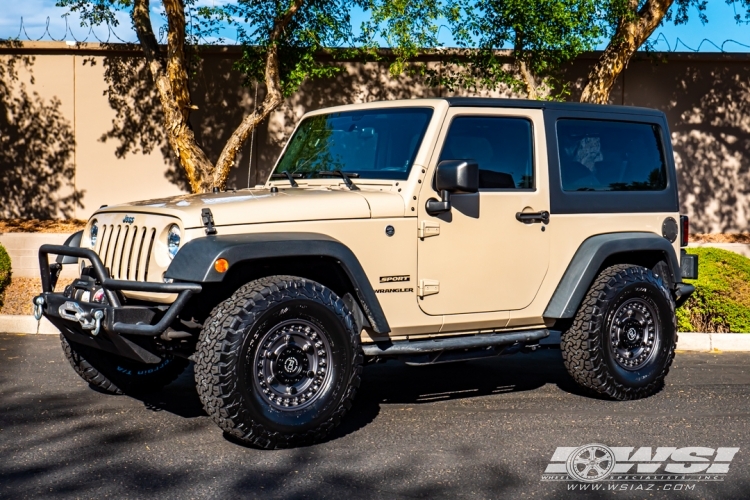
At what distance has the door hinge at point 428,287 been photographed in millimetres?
5809

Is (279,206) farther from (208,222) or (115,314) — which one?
(115,314)

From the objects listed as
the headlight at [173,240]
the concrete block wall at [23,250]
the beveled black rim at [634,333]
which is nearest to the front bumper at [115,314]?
the headlight at [173,240]

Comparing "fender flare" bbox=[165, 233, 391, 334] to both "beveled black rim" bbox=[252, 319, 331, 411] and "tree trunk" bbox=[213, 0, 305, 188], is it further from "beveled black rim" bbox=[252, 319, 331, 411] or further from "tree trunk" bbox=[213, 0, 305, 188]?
"tree trunk" bbox=[213, 0, 305, 188]

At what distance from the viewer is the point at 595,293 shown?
643 centimetres

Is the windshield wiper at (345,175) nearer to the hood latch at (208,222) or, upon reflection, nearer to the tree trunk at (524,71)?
the hood latch at (208,222)

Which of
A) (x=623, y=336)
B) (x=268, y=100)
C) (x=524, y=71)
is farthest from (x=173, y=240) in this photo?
(x=524, y=71)

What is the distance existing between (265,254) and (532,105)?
249 cm

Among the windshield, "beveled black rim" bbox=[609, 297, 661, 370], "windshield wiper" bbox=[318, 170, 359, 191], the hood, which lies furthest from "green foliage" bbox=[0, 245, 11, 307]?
"beveled black rim" bbox=[609, 297, 661, 370]

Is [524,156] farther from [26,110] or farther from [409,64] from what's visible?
[26,110]

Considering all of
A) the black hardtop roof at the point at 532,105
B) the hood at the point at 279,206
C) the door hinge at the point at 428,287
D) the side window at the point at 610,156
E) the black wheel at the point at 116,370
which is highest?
the black hardtop roof at the point at 532,105

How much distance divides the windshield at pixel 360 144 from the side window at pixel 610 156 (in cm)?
121

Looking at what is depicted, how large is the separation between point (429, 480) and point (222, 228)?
1.79 metres

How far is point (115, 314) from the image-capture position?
503 cm

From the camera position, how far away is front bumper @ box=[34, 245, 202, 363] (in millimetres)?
4895
